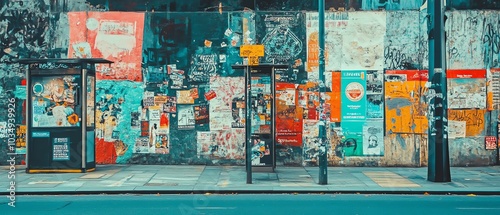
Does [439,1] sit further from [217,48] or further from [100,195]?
[100,195]

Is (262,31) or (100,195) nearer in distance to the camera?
(100,195)

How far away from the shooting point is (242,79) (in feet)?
57.6

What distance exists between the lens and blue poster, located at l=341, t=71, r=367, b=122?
1742cm

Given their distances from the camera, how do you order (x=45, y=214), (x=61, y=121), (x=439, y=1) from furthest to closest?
(x=61, y=121), (x=439, y=1), (x=45, y=214)

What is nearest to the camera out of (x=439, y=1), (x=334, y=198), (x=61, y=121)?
(x=334, y=198)

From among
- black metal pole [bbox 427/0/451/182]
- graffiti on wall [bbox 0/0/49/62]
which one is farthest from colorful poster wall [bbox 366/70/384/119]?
graffiti on wall [bbox 0/0/49/62]

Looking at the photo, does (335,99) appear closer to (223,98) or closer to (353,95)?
(353,95)

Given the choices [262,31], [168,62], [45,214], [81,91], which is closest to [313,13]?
[262,31]

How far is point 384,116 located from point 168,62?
6.44 metres

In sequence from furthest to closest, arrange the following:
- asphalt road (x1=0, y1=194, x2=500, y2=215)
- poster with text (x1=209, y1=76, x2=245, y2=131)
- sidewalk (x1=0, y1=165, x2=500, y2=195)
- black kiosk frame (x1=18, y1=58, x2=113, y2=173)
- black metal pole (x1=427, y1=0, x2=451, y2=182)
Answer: poster with text (x1=209, y1=76, x2=245, y2=131) < black kiosk frame (x1=18, y1=58, x2=113, y2=173) < black metal pole (x1=427, y1=0, x2=451, y2=182) < sidewalk (x1=0, y1=165, x2=500, y2=195) < asphalt road (x1=0, y1=194, x2=500, y2=215)

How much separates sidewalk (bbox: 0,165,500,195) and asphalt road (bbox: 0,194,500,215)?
17.6 inches

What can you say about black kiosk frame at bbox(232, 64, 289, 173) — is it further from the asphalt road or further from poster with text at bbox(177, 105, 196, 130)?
the asphalt road

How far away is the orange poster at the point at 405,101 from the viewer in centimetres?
1741

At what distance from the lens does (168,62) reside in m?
17.5
